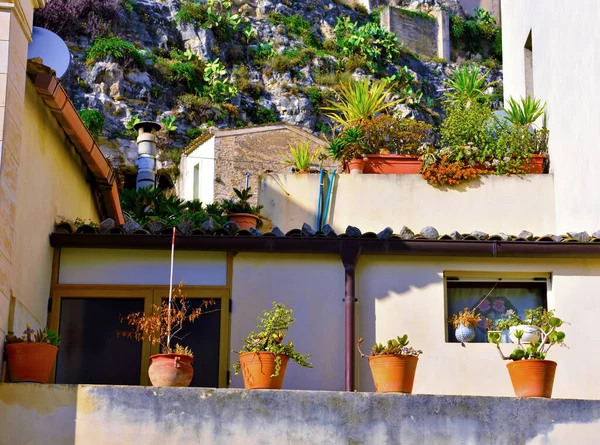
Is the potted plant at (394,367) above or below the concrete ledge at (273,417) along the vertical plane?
above

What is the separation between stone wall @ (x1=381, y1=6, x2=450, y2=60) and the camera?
60.0 meters

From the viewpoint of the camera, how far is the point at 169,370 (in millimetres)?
10055

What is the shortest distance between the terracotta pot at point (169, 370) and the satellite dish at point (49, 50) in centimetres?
449

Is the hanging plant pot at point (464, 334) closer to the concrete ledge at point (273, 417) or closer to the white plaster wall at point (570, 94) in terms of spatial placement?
the white plaster wall at point (570, 94)

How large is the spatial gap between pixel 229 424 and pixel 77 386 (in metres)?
1.42

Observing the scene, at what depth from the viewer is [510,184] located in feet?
56.1

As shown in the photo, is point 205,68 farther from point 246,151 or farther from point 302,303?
point 302,303

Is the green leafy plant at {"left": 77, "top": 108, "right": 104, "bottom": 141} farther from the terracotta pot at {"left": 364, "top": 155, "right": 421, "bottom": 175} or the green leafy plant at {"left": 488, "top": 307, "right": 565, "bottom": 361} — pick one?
the green leafy plant at {"left": 488, "top": 307, "right": 565, "bottom": 361}

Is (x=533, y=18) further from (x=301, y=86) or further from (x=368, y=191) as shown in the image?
(x=301, y=86)

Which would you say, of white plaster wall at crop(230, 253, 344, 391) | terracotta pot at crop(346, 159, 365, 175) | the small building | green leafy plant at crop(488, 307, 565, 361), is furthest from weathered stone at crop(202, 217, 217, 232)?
the small building

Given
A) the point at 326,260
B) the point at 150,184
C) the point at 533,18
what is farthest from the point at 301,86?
the point at 326,260

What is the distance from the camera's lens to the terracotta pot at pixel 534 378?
10148 mm

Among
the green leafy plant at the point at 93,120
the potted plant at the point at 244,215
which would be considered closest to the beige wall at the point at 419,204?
the potted plant at the point at 244,215

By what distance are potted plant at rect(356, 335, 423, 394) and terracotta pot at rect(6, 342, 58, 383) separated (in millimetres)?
3166
